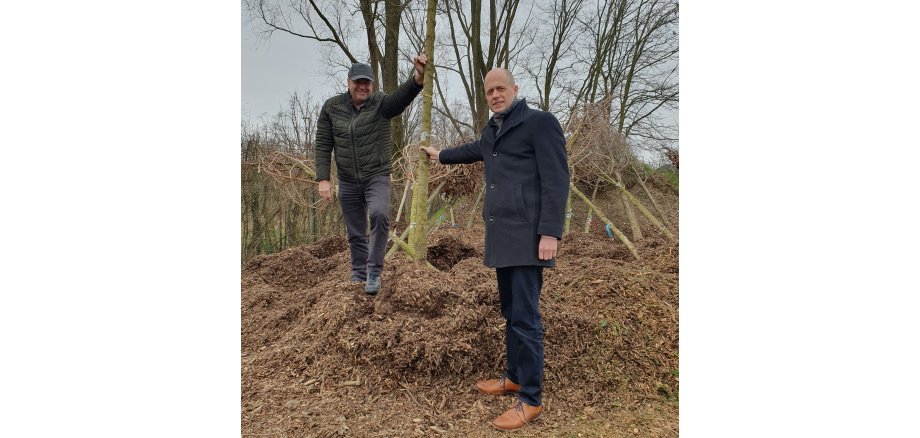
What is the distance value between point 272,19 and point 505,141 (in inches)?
67.9

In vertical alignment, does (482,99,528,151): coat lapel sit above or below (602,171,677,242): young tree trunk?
above

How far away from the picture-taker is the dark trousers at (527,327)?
2.31 m

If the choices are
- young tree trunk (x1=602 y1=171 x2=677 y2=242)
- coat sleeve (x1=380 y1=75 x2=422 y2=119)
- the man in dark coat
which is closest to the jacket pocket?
the man in dark coat

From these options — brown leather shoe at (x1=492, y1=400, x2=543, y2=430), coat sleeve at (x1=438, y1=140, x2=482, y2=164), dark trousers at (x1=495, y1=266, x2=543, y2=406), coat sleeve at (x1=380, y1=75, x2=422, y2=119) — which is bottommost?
brown leather shoe at (x1=492, y1=400, x2=543, y2=430)

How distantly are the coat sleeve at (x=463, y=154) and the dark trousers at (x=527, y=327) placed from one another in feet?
2.00

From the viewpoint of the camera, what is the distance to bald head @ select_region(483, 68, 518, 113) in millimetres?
2281

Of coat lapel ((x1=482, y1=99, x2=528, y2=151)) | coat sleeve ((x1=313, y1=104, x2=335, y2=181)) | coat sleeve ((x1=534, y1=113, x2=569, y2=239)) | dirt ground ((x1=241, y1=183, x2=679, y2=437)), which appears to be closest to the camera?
coat sleeve ((x1=534, y1=113, x2=569, y2=239))

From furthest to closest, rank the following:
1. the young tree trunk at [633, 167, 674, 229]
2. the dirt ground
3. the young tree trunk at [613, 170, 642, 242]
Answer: the young tree trunk at [613, 170, 642, 242] → the young tree trunk at [633, 167, 674, 229] → the dirt ground

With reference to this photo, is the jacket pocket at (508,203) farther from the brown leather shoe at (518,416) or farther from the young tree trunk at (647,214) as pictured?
the young tree trunk at (647,214)

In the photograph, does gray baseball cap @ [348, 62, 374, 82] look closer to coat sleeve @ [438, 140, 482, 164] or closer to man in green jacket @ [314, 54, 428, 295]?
man in green jacket @ [314, 54, 428, 295]

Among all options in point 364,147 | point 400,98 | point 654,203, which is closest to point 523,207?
point 400,98

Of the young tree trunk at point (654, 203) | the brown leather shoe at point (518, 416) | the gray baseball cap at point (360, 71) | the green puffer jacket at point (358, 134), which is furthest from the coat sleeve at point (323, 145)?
the young tree trunk at point (654, 203)

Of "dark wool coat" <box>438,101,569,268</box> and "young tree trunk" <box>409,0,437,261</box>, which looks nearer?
"dark wool coat" <box>438,101,569,268</box>

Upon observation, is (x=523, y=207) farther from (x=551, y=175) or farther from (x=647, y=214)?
(x=647, y=214)
